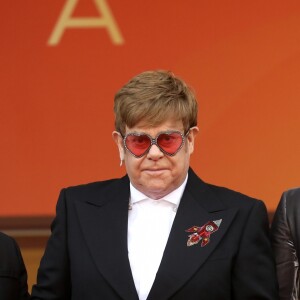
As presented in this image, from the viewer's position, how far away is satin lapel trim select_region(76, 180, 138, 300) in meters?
2.84

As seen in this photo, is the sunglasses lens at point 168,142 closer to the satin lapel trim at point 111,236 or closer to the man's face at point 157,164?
the man's face at point 157,164

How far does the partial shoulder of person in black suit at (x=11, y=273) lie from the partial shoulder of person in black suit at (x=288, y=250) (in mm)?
753

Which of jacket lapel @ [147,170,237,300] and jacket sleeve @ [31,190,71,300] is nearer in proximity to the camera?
jacket lapel @ [147,170,237,300]

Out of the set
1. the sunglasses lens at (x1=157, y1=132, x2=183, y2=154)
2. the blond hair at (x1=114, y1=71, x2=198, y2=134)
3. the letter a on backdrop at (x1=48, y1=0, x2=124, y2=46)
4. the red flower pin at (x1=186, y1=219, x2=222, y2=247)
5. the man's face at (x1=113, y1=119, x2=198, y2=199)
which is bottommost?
the red flower pin at (x1=186, y1=219, x2=222, y2=247)

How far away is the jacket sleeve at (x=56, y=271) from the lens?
9.58ft

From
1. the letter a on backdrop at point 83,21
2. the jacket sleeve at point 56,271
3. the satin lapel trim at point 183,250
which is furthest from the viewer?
the letter a on backdrop at point 83,21

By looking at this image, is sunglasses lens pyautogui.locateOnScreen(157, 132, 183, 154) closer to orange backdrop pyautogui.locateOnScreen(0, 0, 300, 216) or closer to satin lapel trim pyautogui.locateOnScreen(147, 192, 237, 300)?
satin lapel trim pyautogui.locateOnScreen(147, 192, 237, 300)

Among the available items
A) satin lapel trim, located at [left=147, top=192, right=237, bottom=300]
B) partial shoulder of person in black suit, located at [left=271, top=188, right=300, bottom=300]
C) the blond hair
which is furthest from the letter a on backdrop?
partial shoulder of person in black suit, located at [left=271, top=188, right=300, bottom=300]

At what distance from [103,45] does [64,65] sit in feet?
0.58

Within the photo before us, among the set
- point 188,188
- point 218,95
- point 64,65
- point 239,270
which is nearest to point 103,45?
point 64,65

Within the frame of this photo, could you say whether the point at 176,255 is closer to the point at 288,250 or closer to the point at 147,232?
the point at 147,232

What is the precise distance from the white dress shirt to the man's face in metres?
0.06

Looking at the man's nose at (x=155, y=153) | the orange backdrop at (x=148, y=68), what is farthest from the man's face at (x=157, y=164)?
the orange backdrop at (x=148, y=68)

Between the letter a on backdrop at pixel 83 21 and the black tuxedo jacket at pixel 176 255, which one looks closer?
the black tuxedo jacket at pixel 176 255
